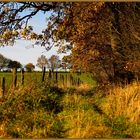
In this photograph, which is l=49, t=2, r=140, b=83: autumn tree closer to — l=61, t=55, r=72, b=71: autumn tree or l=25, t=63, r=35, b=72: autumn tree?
l=61, t=55, r=72, b=71: autumn tree

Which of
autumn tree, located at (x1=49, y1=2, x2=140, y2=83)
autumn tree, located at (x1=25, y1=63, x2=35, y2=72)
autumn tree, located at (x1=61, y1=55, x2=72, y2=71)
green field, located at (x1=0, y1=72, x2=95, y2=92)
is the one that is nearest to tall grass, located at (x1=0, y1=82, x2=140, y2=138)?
green field, located at (x1=0, y1=72, x2=95, y2=92)

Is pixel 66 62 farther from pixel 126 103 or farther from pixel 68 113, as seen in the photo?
pixel 126 103

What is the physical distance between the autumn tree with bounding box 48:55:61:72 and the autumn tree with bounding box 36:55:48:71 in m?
0.08

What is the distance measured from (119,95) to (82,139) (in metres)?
1.88


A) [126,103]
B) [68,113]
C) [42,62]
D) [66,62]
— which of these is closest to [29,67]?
[42,62]

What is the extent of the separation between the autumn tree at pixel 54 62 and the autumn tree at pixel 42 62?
0.27ft

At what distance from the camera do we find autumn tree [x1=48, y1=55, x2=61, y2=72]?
10852 mm

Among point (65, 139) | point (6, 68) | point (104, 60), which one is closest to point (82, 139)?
point (65, 139)

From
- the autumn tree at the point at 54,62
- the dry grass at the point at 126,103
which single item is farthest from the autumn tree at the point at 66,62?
the dry grass at the point at 126,103

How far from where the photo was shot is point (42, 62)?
1088cm

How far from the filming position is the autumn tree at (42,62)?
10791 millimetres

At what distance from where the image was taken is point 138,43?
1155cm

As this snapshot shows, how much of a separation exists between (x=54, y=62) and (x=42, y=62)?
0.78ft

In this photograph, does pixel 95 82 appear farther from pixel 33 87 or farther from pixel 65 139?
pixel 65 139
